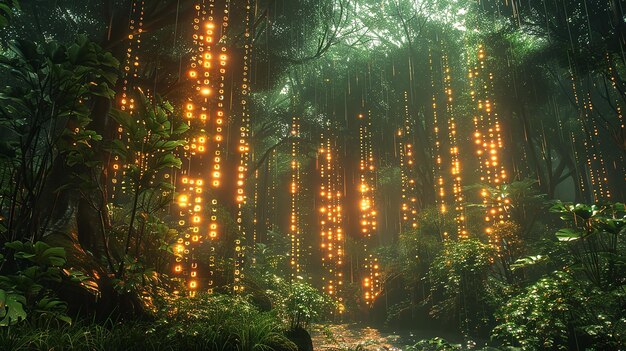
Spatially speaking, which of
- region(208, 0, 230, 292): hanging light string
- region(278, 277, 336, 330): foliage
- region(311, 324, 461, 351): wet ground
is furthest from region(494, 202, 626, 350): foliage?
region(208, 0, 230, 292): hanging light string

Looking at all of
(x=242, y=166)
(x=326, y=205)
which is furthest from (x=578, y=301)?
(x=326, y=205)

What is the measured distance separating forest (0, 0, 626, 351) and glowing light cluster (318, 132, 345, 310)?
13 centimetres

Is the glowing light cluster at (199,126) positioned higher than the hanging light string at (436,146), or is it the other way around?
the hanging light string at (436,146)

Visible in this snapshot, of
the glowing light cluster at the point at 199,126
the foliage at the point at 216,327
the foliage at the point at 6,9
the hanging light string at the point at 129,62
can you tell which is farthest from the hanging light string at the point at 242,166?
the foliage at the point at 6,9

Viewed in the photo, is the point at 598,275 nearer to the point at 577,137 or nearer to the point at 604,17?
the point at 604,17

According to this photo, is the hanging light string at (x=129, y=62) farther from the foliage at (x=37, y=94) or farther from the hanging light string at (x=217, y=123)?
the foliage at (x=37, y=94)

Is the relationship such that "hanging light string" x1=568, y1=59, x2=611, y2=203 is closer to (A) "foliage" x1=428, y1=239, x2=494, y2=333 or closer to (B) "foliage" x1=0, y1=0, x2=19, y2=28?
(A) "foliage" x1=428, y1=239, x2=494, y2=333

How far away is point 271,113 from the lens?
2062 cm

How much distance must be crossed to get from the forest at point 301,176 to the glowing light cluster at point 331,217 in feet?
0.42

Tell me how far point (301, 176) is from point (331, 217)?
4.58 metres

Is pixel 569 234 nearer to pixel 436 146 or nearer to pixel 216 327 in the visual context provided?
pixel 216 327

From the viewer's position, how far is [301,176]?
2162 cm

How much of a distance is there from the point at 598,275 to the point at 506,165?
1575 centimetres

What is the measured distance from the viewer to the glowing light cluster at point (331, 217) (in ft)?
56.5
